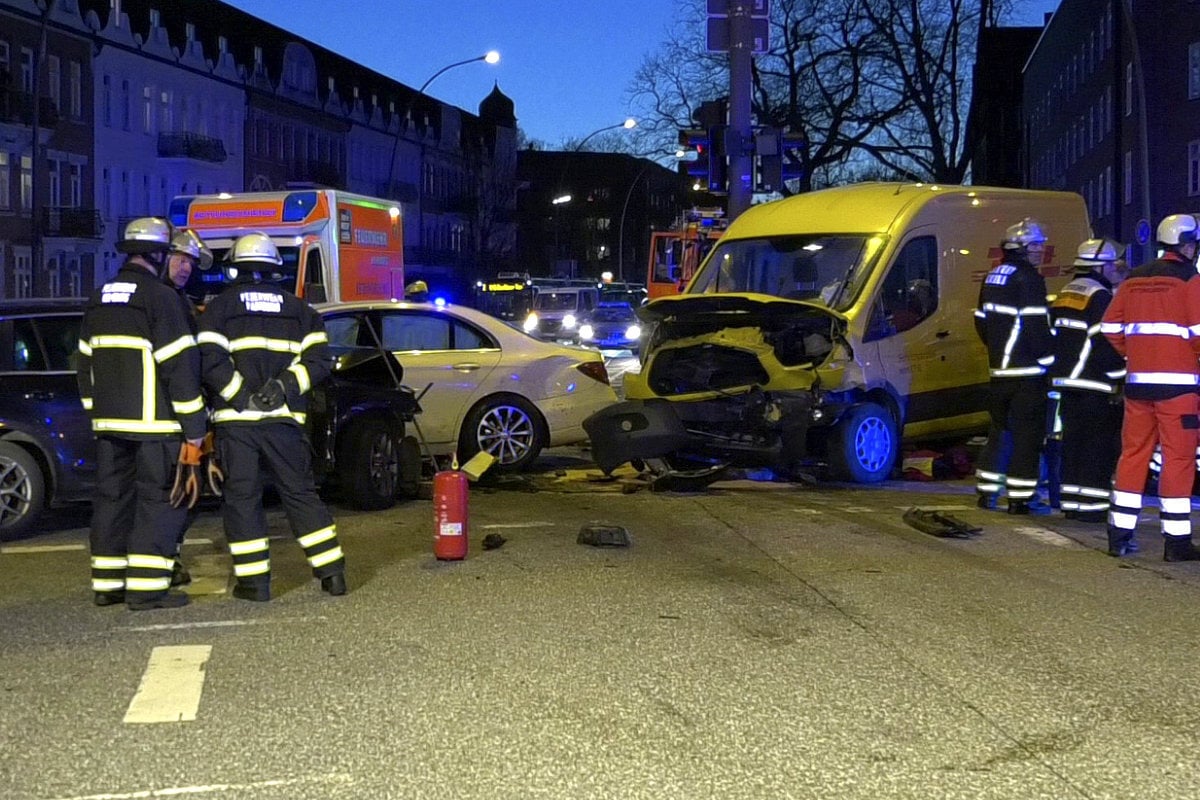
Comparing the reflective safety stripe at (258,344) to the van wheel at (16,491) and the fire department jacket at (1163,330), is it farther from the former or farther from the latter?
the fire department jacket at (1163,330)

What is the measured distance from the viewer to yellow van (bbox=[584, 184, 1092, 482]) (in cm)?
1119

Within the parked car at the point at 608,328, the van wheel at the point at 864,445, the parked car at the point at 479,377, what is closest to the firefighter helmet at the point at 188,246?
the parked car at the point at 479,377

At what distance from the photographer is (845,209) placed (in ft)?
41.2

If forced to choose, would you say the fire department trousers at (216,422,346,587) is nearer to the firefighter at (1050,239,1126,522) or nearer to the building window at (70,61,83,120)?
the firefighter at (1050,239,1126,522)

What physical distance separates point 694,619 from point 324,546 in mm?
1895

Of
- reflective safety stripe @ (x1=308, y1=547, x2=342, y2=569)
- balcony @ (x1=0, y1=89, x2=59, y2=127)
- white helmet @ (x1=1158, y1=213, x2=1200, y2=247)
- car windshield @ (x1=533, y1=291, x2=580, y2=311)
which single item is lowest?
reflective safety stripe @ (x1=308, y1=547, x2=342, y2=569)

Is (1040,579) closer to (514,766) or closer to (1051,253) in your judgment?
(514,766)

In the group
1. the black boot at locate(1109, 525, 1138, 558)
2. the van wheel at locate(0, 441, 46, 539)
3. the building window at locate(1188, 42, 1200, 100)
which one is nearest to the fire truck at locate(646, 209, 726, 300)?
the van wheel at locate(0, 441, 46, 539)

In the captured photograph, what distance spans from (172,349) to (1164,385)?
211 inches

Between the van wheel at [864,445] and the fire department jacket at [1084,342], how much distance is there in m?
2.04

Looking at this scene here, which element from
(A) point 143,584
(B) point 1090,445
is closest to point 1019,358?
(B) point 1090,445

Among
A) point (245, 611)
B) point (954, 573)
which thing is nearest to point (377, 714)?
point (245, 611)

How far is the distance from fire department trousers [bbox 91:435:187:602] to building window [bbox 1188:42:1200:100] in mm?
40838

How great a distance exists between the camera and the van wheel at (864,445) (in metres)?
11.4
